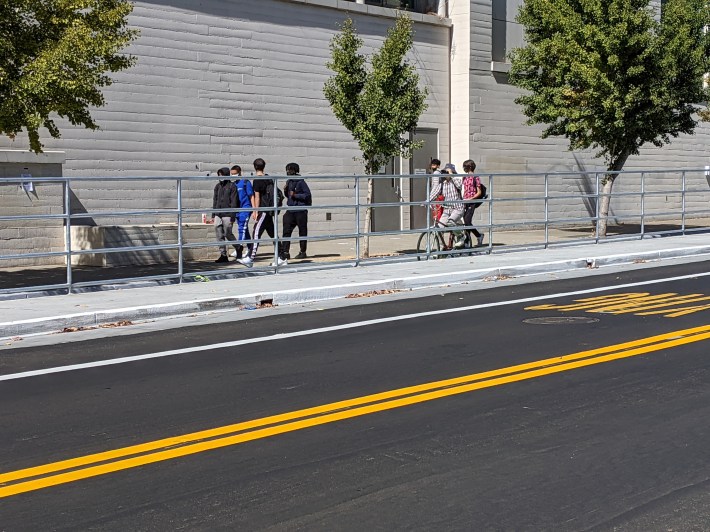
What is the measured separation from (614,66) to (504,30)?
6.37 m

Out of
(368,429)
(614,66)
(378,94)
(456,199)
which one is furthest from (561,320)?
(614,66)

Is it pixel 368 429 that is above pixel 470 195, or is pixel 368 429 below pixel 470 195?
below

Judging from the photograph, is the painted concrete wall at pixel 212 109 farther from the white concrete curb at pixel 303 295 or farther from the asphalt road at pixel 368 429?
the asphalt road at pixel 368 429

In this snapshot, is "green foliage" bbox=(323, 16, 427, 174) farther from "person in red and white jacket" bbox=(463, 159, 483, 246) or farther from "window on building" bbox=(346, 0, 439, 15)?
"window on building" bbox=(346, 0, 439, 15)

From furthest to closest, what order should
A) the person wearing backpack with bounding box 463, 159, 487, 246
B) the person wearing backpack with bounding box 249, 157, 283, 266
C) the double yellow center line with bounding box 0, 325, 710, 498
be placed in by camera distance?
1. the person wearing backpack with bounding box 463, 159, 487, 246
2. the person wearing backpack with bounding box 249, 157, 283, 266
3. the double yellow center line with bounding box 0, 325, 710, 498

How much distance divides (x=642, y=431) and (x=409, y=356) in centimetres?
322

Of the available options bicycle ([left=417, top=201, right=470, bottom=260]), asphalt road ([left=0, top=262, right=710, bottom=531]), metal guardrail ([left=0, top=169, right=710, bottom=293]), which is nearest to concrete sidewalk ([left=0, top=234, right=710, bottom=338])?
metal guardrail ([left=0, top=169, right=710, bottom=293])

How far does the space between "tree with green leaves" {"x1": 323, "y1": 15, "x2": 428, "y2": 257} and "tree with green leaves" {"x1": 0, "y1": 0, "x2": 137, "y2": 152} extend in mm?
6115

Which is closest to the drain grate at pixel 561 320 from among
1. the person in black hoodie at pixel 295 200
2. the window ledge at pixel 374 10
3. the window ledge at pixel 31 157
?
the person in black hoodie at pixel 295 200

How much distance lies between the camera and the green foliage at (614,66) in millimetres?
25031

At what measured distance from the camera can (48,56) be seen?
1466 cm

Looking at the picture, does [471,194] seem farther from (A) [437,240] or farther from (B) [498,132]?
(B) [498,132]

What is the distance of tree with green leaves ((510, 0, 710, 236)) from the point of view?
2503 centimetres

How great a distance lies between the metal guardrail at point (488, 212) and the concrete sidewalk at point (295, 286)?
0.39 m
